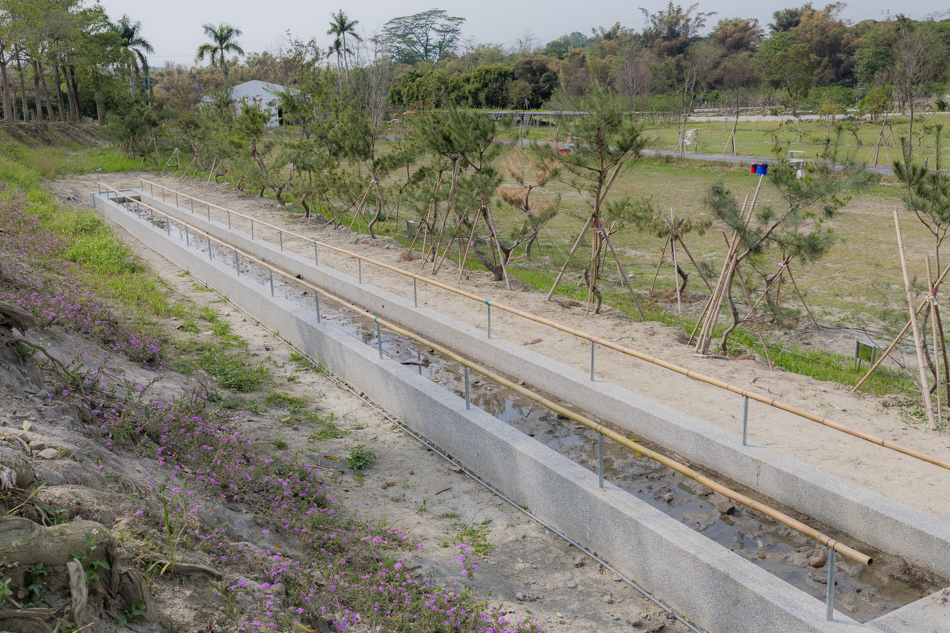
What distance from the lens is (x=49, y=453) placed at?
507 cm

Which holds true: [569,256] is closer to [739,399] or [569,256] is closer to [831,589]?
[739,399]

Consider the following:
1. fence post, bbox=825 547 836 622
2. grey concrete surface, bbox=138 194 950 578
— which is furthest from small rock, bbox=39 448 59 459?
grey concrete surface, bbox=138 194 950 578

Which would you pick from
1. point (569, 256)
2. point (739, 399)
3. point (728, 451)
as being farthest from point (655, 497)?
point (569, 256)

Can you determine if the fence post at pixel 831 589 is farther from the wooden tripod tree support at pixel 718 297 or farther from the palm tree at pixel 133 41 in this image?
the palm tree at pixel 133 41

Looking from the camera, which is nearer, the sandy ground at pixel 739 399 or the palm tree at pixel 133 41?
the sandy ground at pixel 739 399

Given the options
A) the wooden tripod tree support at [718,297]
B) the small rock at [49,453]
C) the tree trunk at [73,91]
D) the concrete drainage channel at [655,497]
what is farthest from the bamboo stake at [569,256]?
the tree trunk at [73,91]

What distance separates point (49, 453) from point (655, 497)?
5085 mm

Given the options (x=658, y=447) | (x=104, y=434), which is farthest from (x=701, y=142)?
(x=104, y=434)

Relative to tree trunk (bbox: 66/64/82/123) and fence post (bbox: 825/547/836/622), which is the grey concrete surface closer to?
fence post (bbox: 825/547/836/622)

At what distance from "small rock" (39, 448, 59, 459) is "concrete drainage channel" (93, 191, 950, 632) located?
11.9 ft

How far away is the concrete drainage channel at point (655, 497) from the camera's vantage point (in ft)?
16.3

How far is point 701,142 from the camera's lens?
40.4 metres

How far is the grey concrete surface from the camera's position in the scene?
232 inches

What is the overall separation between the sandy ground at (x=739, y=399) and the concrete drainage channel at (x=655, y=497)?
535 millimetres
